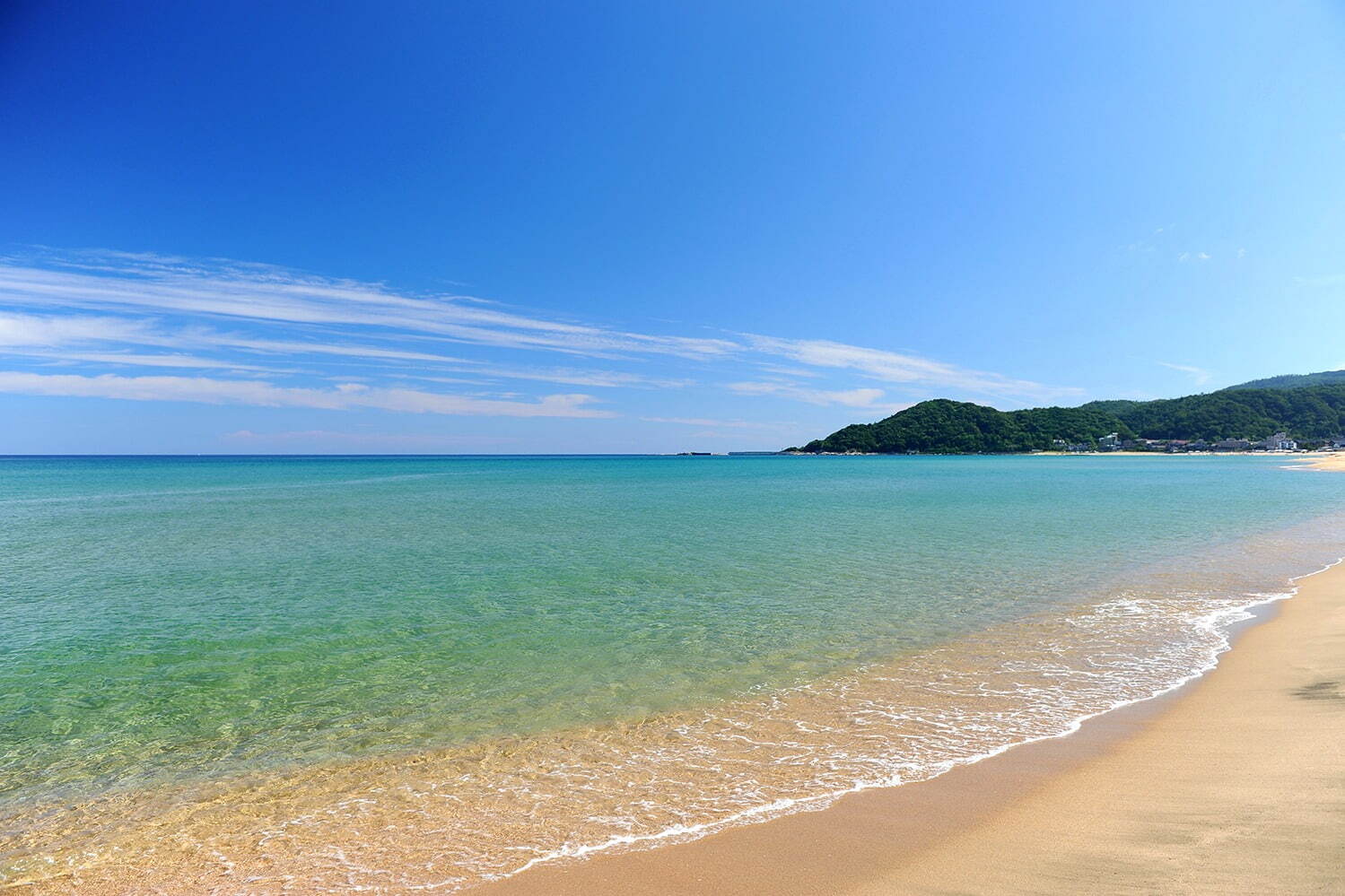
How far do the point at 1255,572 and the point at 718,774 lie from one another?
17644 millimetres

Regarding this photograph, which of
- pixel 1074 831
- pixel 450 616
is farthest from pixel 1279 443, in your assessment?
pixel 1074 831

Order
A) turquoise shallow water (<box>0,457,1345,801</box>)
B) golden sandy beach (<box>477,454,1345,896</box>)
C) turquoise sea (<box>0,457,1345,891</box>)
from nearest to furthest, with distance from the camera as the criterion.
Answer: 1. golden sandy beach (<box>477,454,1345,896</box>)
2. turquoise sea (<box>0,457,1345,891</box>)
3. turquoise shallow water (<box>0,457,1345,801</box>)

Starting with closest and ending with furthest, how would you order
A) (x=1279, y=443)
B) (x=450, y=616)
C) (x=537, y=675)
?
(x=537, y=675)
(x=450, y=616)
(x=1279, y=443)

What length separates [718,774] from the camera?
6395 millimetres

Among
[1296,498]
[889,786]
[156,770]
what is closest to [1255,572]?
[889,786]

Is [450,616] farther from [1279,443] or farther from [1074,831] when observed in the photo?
[1279,443]

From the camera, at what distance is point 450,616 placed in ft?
44.0

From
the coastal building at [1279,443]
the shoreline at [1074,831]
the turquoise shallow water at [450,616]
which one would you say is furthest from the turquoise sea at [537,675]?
the coastal building at [1279,443]

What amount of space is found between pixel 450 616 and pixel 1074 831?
1123cm

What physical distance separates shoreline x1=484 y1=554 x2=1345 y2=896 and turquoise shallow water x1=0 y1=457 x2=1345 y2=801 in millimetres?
3245

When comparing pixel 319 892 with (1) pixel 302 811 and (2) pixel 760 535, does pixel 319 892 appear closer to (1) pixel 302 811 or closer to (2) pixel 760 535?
(1) pixel 302 811

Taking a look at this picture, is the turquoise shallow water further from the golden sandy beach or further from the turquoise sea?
the golden sandy beach

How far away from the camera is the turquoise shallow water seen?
7961 millimetres

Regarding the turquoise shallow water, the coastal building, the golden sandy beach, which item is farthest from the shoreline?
the coastal building
